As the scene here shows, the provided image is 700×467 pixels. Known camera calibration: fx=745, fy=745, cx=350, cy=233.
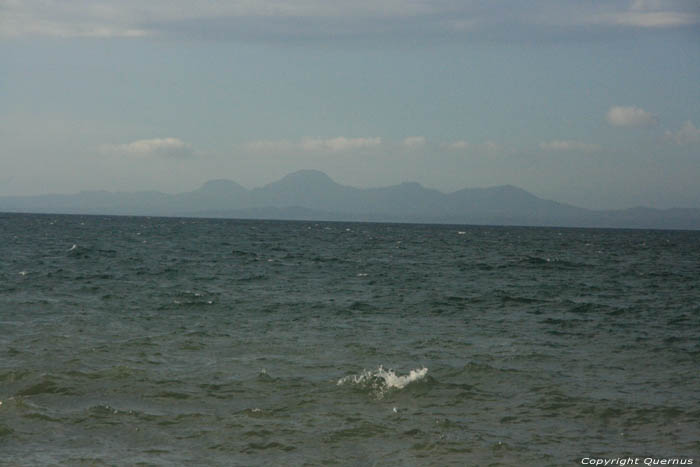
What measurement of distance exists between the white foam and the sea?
6cm

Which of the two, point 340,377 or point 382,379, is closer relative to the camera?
point 382,379

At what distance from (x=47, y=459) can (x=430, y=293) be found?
1011 inches

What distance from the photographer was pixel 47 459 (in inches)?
423

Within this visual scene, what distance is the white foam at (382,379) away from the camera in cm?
1548

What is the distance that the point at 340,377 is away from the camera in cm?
1636

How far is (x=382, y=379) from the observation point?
52.5 ft

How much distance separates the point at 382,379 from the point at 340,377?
3.18ft

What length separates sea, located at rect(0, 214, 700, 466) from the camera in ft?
38.5

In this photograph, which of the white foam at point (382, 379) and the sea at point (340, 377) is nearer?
the sea at point (340, 377)

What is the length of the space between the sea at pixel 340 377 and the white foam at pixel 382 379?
0.06 m

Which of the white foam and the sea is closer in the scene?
the sea

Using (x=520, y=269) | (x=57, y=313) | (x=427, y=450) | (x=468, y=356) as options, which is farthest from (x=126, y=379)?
(x=520, y=269)

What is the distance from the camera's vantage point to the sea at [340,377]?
11.7 meters

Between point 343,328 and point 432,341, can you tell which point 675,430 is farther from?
point 343,328
